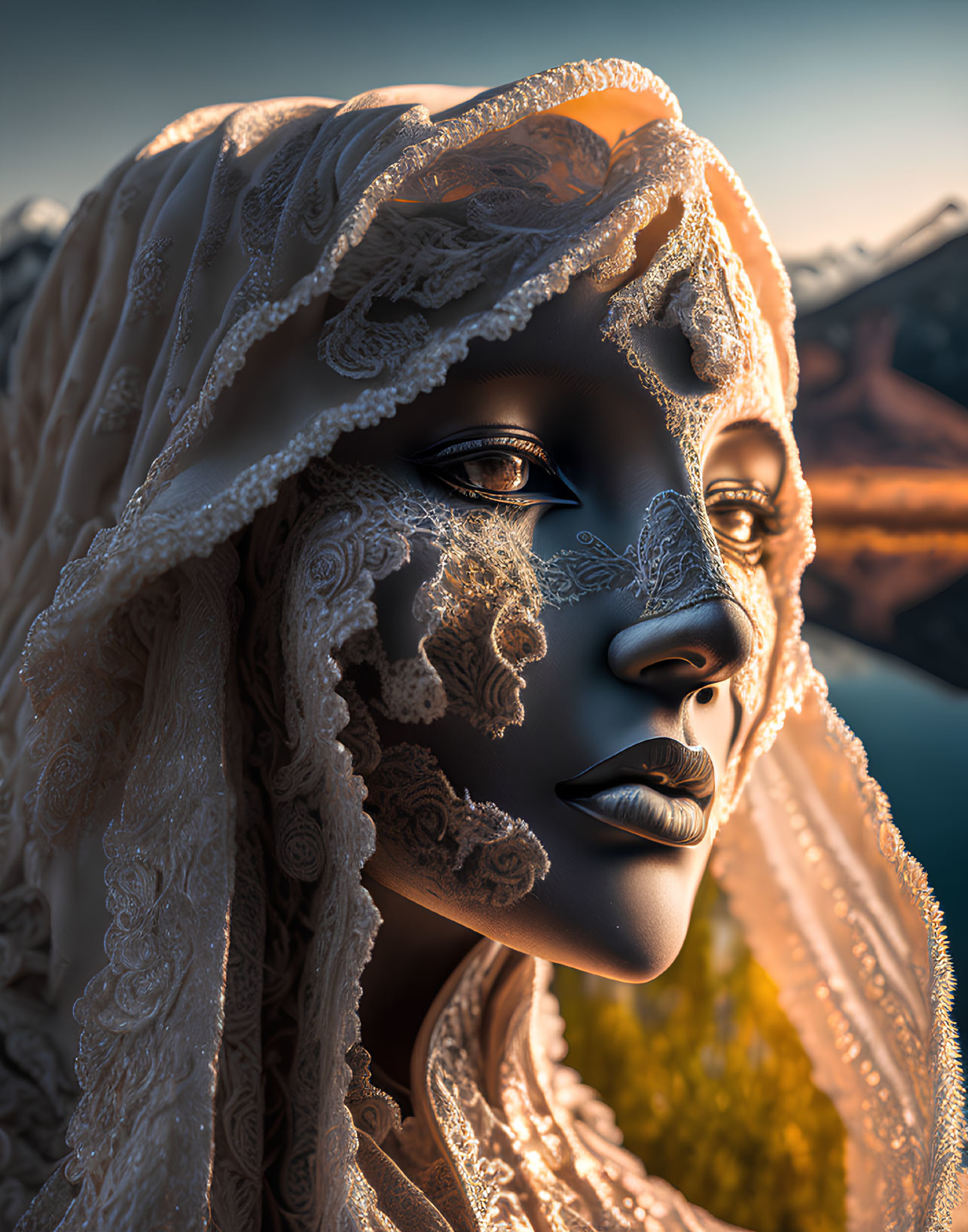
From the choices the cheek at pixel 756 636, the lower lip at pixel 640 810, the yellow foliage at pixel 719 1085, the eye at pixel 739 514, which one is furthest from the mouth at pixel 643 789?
the yellow foliage at pixel 719 1085

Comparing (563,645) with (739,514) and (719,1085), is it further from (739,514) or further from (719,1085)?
(719,1085)

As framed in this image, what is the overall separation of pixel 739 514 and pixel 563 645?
1.07 ft

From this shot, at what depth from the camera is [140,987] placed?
0.82 m

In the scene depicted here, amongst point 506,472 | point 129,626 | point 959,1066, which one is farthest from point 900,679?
point 129,626

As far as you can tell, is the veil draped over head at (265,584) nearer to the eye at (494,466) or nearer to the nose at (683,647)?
the eye at (494,466)

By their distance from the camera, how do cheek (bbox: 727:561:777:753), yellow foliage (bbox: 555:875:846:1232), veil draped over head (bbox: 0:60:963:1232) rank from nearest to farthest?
1. veil draped over head (bbox: 0:60:963:1232)
2. cheek (bbox: 727:561:777:753)
3. yellow foliage (bbox: 555:875:846:1232)

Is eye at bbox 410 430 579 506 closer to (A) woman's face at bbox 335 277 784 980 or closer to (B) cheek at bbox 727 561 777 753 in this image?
(A) woman's face at bbox 335 277 784 980

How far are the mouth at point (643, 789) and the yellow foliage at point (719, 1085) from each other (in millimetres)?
1263

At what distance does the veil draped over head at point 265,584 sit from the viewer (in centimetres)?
82

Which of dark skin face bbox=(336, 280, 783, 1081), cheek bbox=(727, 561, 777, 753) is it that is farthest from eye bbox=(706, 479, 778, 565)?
dark skin face bbox=(336, 280, 783, 1081)

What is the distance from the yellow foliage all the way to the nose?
1313 mm

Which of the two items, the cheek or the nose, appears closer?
the nose

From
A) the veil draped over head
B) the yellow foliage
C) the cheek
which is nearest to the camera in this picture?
the veil draped over head

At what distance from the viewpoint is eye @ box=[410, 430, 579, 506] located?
35.2 inches
